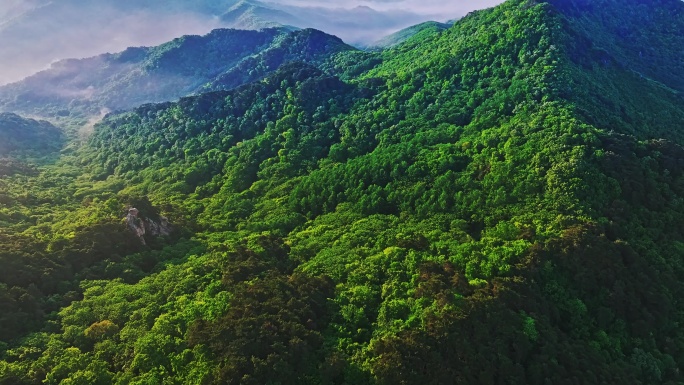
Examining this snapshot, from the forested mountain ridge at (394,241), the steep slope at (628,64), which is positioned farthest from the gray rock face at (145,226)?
the steep slope at (628,64)

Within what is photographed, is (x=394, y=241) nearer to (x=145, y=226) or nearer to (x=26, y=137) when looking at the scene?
(x=145, y=226)

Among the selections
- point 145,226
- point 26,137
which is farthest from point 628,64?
point 26,137

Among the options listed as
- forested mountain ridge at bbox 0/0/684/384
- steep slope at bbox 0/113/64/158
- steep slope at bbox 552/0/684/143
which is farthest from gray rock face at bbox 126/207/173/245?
steep slope at bbox 0/113/64/158

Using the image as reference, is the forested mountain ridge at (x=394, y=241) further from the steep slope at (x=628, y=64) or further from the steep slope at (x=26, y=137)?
the steep slope at (x=26, y=137)

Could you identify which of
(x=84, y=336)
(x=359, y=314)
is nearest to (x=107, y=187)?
(x=84, y=336)

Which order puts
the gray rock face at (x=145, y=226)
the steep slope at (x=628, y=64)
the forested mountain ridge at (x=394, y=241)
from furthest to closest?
the steep slope at (x=628, y=64)
the gray rock face at (x=145, y=226)
the forested mountain ridge at (x=394, y=241)

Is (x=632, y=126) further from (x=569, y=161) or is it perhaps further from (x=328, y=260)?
(x=328, y=260)
